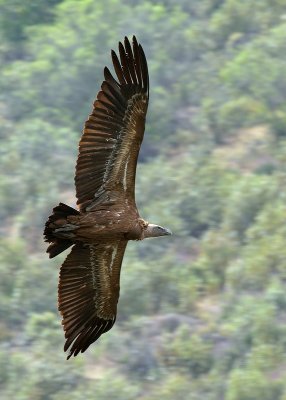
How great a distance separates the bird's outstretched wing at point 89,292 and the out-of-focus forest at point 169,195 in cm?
1545

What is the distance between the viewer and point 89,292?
1324cm

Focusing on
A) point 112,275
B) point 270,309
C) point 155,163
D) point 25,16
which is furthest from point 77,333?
point 25,16

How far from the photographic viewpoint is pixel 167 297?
36.7 m

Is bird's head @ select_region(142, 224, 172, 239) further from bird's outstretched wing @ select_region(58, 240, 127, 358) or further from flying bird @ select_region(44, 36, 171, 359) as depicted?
bird's outstretched wing @ select_region(58, 240, 127, 358)

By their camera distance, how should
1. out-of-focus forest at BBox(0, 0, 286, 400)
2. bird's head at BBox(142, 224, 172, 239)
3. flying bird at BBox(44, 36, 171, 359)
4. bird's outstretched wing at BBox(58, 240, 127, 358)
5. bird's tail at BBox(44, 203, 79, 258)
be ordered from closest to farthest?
bird's tail at BBox(44, 203, 79, 258) < flying bird at BBox(44, 36, 171, 359) < bird's head at BBox(142, 224, 172, 239) < bird's outstretched wing at BBox(58, 240, 127, 358) < out-of-focus forest at BBox(0, 0, 286, 400)

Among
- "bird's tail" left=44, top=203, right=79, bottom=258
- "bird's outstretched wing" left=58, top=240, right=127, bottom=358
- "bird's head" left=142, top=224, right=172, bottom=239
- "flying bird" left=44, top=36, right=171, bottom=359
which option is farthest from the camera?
"bird's outstretched wing" left=58, top=240, right=127, bottom=358

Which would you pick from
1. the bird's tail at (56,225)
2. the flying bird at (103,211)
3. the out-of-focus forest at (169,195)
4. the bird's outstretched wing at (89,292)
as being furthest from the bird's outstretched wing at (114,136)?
the out-of-focus forest at (169,195)

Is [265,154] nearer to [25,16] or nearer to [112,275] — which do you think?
[25,16]

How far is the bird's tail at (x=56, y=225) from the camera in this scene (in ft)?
40.1

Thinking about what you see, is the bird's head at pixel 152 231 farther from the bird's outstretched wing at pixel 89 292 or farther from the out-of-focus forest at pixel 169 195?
the out-of-focus forest at pixel 169 195

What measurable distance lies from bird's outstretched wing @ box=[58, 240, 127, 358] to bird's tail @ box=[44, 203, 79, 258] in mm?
618

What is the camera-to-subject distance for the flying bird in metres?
12.4

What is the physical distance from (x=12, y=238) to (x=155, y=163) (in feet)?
24.2

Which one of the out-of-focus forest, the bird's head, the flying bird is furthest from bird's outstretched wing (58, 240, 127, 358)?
the out-of-focus forest
